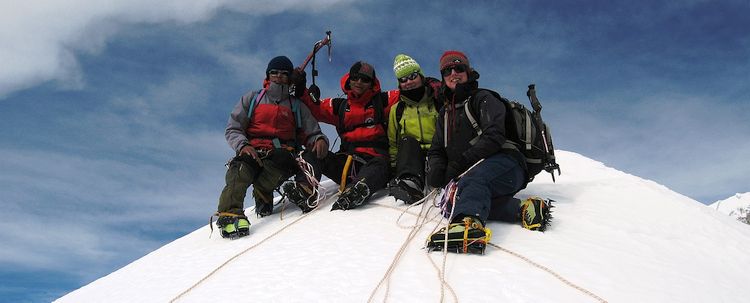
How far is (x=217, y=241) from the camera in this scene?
5887mm

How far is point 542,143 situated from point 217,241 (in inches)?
148

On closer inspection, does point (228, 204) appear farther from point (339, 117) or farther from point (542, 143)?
point (542, 143)

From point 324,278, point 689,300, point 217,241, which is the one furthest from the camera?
point 217,241

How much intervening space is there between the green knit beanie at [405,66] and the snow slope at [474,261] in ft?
5.23

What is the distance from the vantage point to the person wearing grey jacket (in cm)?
648

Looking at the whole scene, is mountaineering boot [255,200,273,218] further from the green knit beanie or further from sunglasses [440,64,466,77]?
sunglasses [440,64,466,77]

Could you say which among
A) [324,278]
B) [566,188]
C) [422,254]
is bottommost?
[324,278]

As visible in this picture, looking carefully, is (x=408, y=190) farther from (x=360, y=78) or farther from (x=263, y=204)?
(x=263, y=204)

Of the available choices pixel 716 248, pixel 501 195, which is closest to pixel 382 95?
pixel 501 195

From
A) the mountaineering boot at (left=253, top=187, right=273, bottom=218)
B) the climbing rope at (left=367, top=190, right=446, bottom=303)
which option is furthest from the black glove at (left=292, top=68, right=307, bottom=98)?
the climbing rope at (left=367, top=190, right=446, bottom=303)

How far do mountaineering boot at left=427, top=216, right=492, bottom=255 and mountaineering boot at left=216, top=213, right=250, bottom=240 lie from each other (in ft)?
8.02

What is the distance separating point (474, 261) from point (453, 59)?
7.96 ft

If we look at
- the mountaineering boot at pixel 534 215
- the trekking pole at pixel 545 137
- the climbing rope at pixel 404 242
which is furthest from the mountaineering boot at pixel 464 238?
the trekking pole at pixel 545 137

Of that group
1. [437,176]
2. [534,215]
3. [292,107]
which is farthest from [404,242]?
[292,107]
